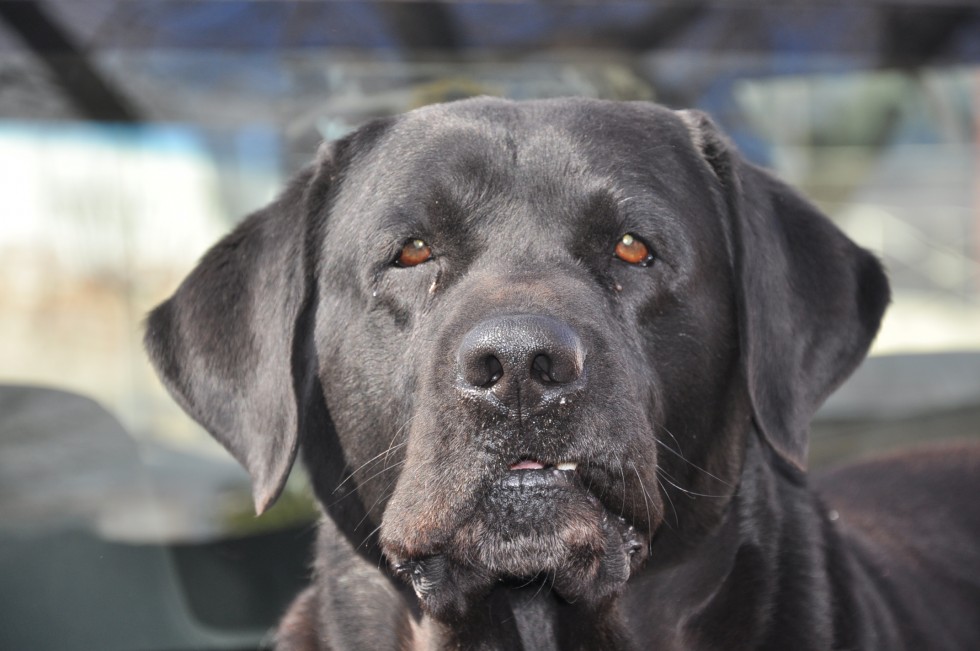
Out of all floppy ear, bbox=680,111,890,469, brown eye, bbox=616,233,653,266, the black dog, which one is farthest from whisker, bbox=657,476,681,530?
brown eye, bbox=616,233,653,266

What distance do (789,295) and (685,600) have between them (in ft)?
2.73

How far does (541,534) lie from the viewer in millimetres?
2561

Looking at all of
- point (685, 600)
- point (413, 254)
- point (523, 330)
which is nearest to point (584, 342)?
point (523, 330)

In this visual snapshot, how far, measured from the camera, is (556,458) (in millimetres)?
2500

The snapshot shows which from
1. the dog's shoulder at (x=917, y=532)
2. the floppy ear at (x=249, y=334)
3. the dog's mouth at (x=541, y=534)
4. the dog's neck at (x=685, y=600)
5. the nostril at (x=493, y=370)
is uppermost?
the nostril at (x=493, y=370)

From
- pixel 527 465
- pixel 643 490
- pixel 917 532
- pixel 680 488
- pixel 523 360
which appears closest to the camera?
pixel 523 360

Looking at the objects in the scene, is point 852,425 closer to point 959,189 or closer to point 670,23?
point 959,189

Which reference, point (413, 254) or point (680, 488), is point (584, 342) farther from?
point (413, 254)

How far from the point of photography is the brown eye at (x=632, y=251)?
3.01 meters

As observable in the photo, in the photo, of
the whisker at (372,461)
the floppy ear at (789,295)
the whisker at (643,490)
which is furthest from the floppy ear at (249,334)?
the floppy ear at (789,295)

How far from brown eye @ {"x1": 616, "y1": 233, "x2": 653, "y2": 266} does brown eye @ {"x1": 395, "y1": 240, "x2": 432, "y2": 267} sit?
47 cm

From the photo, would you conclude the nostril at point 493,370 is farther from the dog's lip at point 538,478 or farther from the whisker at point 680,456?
the whisker at point 680,456

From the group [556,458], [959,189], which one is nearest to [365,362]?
[556,458]

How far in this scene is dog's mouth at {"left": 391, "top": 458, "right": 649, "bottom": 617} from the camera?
254cm
